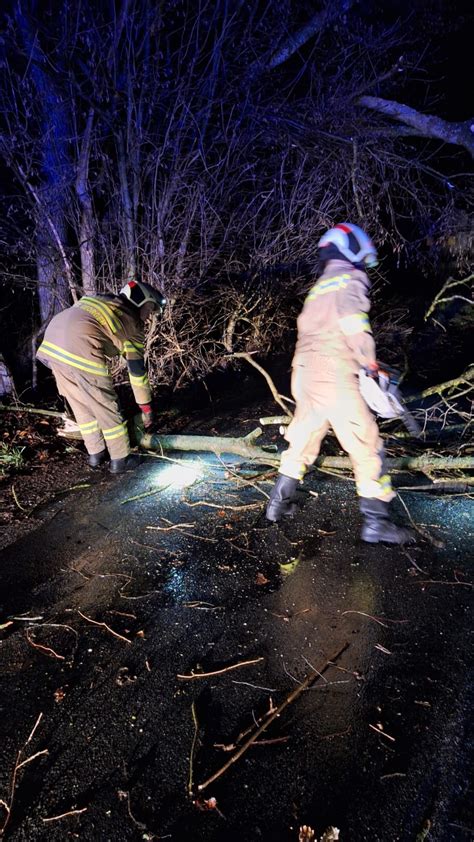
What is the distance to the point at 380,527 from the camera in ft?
9.97

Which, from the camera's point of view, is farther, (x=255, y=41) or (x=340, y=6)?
(x=340, y=6)

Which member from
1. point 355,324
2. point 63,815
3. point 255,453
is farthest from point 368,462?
point 63,815

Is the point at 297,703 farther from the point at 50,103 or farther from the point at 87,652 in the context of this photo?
the point at 50,103

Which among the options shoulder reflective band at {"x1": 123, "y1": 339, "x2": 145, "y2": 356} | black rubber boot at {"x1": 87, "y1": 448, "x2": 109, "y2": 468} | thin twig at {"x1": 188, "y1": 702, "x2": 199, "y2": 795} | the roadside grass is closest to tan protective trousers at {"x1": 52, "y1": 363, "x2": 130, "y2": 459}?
black rubber boot at {"x1": 87, "y1": 448, "x2": 109, "y2": 468}

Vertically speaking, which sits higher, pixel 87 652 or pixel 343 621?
pixel 87 652

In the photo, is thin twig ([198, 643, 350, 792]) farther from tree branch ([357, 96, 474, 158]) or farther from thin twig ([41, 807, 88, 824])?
tree branch ([357, 96, 474, 158])

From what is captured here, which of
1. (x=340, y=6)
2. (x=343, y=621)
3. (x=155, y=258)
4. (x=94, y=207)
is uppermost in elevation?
(x=340, y=6)

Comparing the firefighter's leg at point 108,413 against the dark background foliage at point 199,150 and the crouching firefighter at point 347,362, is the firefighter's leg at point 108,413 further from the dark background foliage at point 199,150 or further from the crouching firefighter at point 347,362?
the dark background foliage at point 199,150

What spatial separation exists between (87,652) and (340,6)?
922 cm

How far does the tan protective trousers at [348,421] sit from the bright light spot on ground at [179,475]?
4.51 ft

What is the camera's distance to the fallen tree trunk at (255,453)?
377cm

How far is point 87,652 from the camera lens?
2.32m

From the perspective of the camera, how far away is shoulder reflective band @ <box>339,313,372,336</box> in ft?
9.21

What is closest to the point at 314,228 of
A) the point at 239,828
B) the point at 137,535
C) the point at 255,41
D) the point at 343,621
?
the point at 255,41
